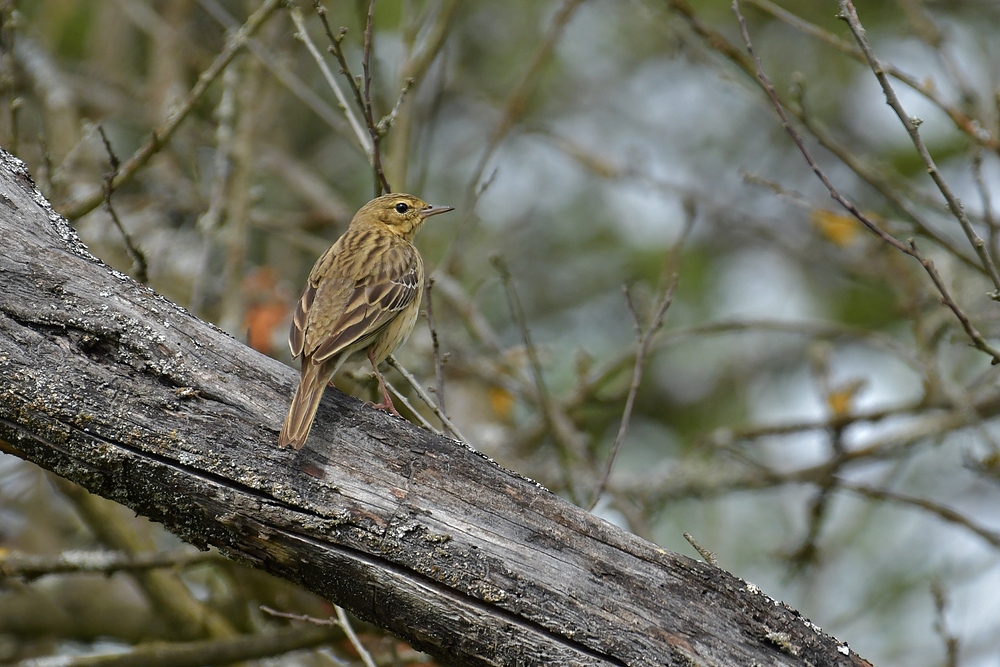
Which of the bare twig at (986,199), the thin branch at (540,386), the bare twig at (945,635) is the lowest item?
the bare twig at (945,635)

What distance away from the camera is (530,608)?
9.86 ft

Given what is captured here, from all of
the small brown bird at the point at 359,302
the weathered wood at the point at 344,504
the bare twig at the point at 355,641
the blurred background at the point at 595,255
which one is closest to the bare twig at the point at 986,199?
the blurred background at the point at 595,255

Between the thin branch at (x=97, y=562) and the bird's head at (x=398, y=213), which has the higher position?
the bird's head at (x=398, y=213)

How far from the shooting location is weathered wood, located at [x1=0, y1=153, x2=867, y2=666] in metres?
2.98

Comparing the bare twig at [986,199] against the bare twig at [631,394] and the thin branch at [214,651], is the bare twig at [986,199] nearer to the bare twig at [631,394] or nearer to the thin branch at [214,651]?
the bare twig at [631,394]

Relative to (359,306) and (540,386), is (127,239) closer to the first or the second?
(359,306)

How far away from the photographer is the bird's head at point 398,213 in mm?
5844

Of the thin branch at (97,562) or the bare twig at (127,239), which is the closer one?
the bare twig at (127,239)

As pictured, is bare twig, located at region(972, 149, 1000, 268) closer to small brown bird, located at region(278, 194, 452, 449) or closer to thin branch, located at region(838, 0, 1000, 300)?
thin branch, located at region(838, 0, 1000, 300)

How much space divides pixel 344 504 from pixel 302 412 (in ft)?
1.21

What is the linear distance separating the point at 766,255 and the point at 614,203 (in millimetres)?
2067

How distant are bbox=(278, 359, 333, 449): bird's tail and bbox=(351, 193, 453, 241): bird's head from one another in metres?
2.48

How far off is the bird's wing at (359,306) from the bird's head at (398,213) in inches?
26.5

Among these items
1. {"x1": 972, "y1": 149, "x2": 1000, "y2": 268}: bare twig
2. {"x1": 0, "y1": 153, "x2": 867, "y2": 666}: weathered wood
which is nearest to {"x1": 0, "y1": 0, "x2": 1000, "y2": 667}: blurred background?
{"x1": 972, "y1": 149, "x2": 1000, "y2": 268}: bare twig
